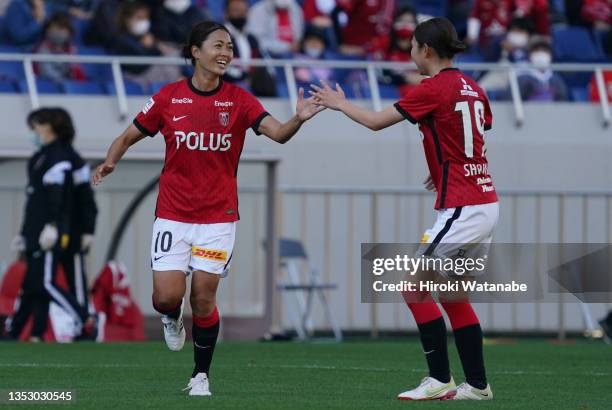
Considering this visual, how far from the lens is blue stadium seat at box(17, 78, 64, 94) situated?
55.7 feet

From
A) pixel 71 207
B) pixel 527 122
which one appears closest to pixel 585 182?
pixel 527 122

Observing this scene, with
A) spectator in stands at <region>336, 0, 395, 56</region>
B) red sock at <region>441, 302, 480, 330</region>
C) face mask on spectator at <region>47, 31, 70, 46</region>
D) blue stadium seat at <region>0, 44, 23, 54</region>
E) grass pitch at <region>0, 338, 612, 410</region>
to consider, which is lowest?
grass pitch at <region>0, 338, 612, 410</region>

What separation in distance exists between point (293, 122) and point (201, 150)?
574mm

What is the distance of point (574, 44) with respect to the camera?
2036 cm

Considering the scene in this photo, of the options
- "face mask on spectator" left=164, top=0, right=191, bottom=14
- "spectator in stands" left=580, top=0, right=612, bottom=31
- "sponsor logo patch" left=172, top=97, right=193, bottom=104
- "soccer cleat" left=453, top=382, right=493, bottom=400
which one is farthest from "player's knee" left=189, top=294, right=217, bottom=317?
"spectator in stands" left=580, top=0, right=612, bottom=31

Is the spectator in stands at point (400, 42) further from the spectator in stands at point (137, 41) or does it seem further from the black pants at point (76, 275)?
the black pants at point (76, 275)

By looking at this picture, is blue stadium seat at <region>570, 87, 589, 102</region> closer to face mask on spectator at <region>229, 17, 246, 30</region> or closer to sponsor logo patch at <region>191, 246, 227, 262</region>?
face mask on spectator at <region>229, 17, 246, 30</region>

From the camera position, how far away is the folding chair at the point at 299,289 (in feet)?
51.9

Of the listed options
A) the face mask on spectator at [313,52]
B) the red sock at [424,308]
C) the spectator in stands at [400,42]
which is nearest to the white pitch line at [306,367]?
the red sock at [424,308]

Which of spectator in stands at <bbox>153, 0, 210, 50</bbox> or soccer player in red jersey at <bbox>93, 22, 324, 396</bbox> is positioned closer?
soccer player in red jersey at <bbox>93, 22, 324, 396</bbox>

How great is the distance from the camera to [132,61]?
17016 mm

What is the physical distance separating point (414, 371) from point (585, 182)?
7.78 metres

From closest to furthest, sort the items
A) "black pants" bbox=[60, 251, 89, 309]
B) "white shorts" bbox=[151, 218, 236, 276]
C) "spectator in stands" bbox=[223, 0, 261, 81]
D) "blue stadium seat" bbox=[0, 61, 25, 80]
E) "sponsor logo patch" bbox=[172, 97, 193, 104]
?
"white shorts" bbox=[151, 218, 236, 276], "sponsor logo patch" bbox=[172, 97, 193, 104], "black pants" bbox=[60, 251, 89, 309], "blue stadium seat" bbox=[0, 61, 25, 80], "spectator in stands" bbox=[223, 0, 261, 81]

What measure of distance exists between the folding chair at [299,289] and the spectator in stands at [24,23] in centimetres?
390
